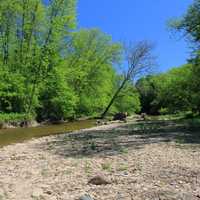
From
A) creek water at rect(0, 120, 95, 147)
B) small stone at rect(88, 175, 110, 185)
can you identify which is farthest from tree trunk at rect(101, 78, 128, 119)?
small stone at rect(88, 175, 110, 185)

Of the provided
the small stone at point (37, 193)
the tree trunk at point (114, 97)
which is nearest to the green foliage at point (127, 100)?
the tree trunk at point (114, 97)

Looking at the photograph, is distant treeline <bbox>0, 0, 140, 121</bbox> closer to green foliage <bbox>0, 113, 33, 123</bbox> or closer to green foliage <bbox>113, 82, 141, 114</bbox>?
green foliage <bbox>0, 113, 33, 123</bbox>

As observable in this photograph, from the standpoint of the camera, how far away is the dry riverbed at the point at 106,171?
9.44m

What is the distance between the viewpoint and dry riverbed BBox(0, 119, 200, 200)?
9.44 m

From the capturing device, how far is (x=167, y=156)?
14.5m

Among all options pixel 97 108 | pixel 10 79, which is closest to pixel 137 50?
pixel 97 108

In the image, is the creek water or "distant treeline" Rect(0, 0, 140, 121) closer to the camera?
the creek water

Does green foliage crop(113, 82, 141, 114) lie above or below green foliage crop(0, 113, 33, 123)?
above

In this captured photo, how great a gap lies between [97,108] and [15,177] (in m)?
47.6

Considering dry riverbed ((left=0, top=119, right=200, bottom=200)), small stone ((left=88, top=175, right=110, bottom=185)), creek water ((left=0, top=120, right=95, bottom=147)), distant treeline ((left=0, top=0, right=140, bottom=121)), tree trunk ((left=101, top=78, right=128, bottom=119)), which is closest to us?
dry riverbed ((left=0, top=119, right=200, bottom=200))

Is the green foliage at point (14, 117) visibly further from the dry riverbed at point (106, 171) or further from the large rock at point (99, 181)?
the large rock at point (99, 181)

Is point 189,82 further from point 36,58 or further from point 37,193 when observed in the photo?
point 37,193

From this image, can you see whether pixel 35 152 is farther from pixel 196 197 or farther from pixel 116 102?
pixel 116 102

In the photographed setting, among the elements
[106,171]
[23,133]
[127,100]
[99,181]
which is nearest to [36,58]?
[23,133]
